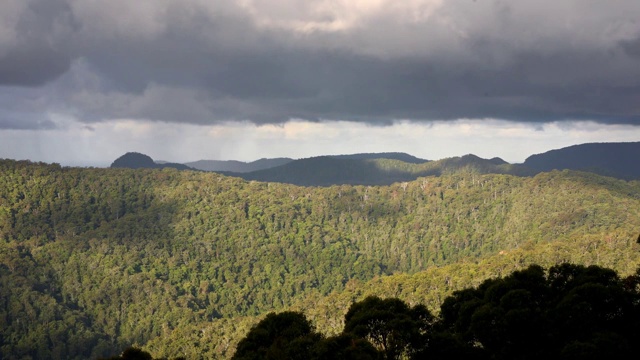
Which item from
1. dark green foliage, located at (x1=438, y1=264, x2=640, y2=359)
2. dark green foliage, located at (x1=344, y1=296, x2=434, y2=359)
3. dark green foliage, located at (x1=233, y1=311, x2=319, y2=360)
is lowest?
dark green foliage, located at (x1=233, y1=311, x2=319, y2=360)

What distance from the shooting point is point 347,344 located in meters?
47.1

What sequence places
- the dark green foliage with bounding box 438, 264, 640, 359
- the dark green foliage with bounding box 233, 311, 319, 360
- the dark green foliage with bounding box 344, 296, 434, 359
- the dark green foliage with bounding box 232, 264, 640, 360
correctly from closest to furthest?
the dark green foliage with bounding box 232, 264, 640, 360
the dark green foliage with bounding box 438, 264, 640, 359
the dark green foliage with bounding box 233, 311, 319, 360
the dark green foliage with bounding box 344, 296, 434, 359

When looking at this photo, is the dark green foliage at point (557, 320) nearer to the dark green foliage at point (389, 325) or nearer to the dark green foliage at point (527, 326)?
the dark green foliage at point (527, 326)

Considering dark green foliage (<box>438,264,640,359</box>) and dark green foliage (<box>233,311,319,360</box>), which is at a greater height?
dark green foliage (<box>438,264,640,359</box>)

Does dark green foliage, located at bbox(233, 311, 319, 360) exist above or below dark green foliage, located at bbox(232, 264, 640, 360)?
below

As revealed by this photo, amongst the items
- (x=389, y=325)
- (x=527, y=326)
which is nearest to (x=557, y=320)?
(x=527, y=326)

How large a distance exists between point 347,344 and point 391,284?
374 feet

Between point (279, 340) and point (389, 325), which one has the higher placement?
point (389, 325)

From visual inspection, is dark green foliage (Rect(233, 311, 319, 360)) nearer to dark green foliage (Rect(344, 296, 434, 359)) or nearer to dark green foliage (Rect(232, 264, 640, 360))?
dark green foliage (Rect(232, 264, 640, 360))

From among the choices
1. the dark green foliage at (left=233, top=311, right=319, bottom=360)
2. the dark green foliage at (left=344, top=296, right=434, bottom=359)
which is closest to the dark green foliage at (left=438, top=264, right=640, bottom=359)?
the dark green foliage at (left=344, top=296, right=434, bottom=359)

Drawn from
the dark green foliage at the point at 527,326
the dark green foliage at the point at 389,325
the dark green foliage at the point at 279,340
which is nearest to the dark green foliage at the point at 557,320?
the dark green foliage at the point at 527,326

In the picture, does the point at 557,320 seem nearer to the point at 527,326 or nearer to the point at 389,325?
the point at 527,326

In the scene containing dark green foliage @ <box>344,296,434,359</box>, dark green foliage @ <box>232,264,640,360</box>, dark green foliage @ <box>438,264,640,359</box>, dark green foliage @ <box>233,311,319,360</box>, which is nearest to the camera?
dark green foliage @ <box>232,264,640,360</box>

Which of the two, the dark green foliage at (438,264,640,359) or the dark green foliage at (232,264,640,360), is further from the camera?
the dark green foliage at (438,264,640,359)
